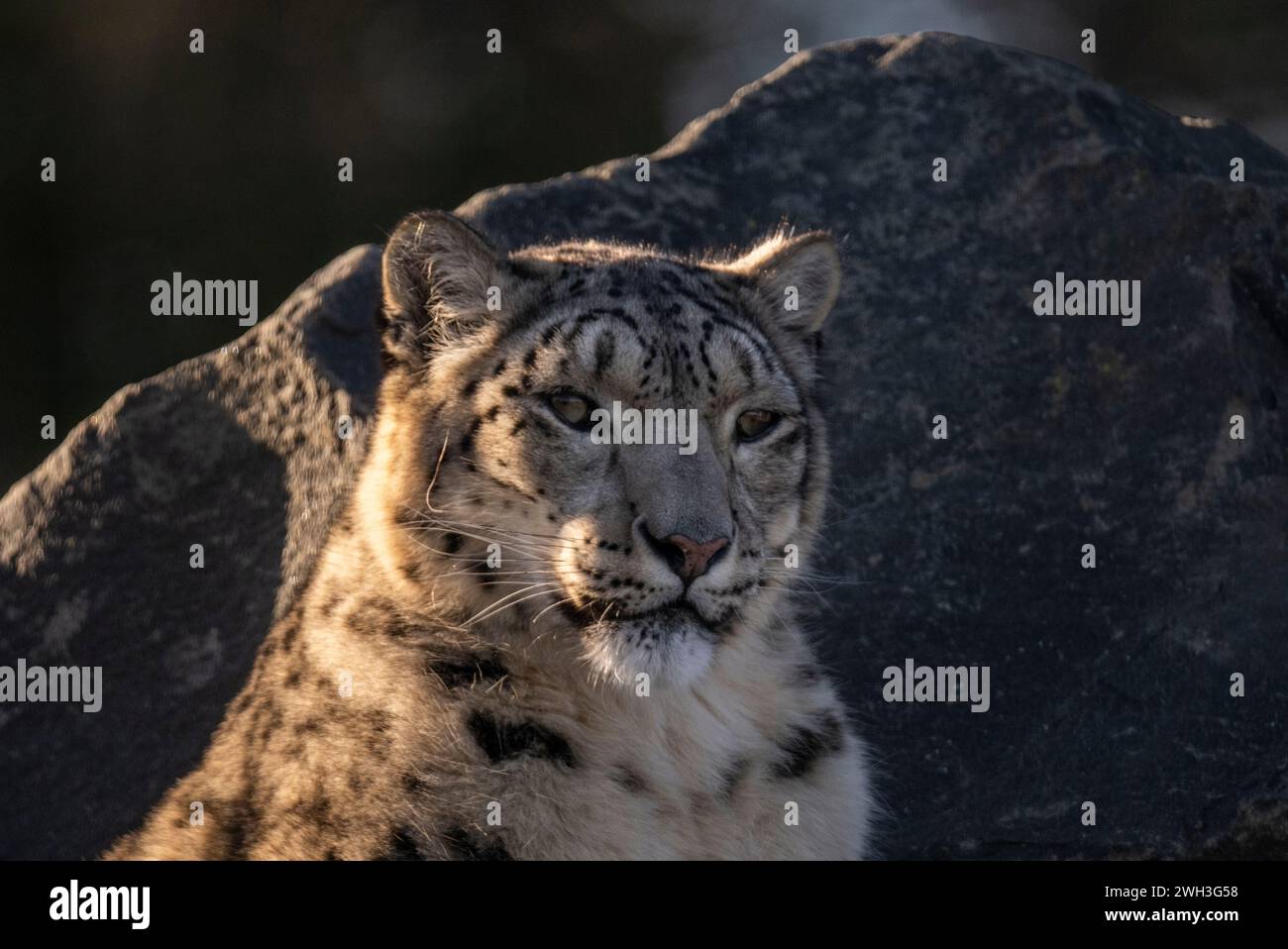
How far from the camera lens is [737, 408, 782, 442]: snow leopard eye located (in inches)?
190

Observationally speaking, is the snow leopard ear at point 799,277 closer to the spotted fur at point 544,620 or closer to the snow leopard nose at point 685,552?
the spotted fur at point 544,620

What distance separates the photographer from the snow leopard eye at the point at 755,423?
15.8 feet

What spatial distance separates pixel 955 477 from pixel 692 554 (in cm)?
277

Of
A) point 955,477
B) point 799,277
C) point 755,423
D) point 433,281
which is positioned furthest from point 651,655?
point 955,477

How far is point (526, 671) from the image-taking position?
4.61 metres

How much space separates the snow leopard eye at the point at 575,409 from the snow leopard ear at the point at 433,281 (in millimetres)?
429

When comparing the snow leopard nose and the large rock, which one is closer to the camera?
the snow leopard nose

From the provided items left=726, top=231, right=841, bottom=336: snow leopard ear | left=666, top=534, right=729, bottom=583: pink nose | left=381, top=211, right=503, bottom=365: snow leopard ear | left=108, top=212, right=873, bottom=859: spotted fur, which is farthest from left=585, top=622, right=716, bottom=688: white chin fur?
left=726, top=231, right=841, bottom=336: snow leopard ear

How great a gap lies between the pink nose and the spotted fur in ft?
0.04

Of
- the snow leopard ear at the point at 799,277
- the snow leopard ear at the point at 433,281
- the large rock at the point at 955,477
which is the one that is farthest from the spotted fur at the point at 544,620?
the large rock at the point at 955,477

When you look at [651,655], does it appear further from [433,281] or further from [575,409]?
[433,281]

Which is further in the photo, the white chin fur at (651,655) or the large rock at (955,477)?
the large rock at (955,477)

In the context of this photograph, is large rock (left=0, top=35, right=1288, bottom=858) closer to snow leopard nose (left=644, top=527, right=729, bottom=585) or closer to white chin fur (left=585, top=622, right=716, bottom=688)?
white chin fur (left=585, top=622, right=716, bottom=688)
